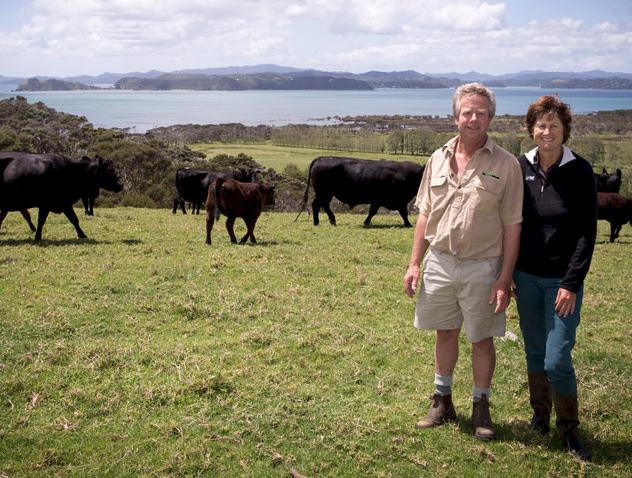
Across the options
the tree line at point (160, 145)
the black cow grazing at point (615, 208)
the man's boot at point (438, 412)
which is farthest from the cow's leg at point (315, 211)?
the man's boot at point (438, 412)

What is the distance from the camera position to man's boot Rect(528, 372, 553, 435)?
5332 millimetres

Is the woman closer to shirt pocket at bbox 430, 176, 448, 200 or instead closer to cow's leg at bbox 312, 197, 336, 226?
shirt pocket at bbox 430, 176, 448, 200

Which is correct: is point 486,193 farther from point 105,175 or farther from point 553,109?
point 105,175

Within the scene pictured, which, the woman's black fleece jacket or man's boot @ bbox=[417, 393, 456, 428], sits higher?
the woman's black fleece jacket

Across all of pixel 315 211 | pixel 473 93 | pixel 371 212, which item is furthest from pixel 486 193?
pixel 371 212

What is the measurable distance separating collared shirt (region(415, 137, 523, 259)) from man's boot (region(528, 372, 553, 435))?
1280 mm

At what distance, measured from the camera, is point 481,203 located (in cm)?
482

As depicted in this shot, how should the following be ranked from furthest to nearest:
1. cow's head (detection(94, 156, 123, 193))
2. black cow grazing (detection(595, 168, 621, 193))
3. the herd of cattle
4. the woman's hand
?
black cow grazing (detection(595, 168, 621, 193)) → cow's head (detection(94, 156, 123, 193)) → the herd of cattle → the woman's hand

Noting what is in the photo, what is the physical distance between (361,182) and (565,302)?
53.1ft

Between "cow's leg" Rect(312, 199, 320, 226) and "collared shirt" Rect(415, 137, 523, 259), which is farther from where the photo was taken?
"cow's leg" Rect(312, 199, 320, 226)

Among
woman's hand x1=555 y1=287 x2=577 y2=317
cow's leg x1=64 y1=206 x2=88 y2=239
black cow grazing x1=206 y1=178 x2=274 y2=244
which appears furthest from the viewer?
cow's leg x1=64 y1=206 x2=88 y2=239

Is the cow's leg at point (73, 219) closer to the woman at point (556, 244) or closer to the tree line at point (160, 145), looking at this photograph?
the tree line at point (160, 145)

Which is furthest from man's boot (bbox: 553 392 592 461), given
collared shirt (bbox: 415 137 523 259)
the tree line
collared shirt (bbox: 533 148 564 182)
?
the tree line

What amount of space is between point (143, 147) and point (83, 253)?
116 ft
